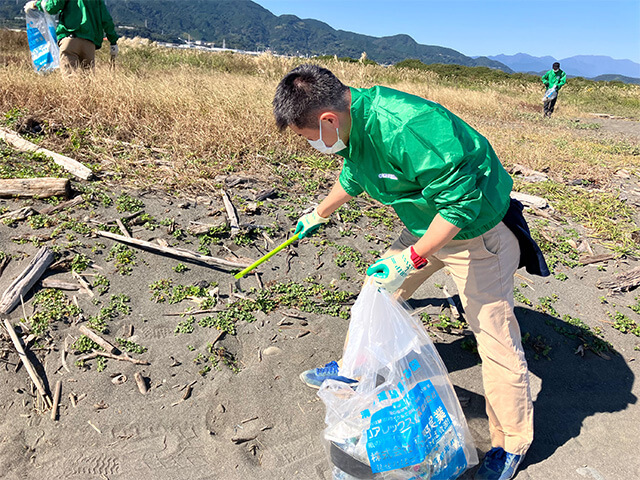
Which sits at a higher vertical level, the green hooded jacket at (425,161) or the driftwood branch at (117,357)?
the green hooded jacket at (425,161)

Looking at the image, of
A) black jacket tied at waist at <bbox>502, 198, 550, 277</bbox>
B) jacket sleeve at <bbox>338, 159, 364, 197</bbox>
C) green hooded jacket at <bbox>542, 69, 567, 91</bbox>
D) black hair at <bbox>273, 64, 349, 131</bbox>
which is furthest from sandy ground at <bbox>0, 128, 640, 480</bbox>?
green hooded jacket at <bbox>542, 69, 567, 91</bbox>

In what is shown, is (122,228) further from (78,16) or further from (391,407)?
(78,16)

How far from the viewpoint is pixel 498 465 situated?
2023mm

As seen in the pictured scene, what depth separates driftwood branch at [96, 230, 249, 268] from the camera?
317 cm

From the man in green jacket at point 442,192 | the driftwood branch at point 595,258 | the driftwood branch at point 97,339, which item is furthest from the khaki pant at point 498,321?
the driftwood branch at point 595,258

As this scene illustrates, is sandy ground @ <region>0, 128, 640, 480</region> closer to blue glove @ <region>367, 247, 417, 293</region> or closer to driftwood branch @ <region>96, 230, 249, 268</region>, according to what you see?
driftwood branch @ <region>96, 230, 249, 268</region>

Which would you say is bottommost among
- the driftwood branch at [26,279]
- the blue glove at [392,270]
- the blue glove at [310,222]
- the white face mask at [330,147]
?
the driftwood branch at [26,279]

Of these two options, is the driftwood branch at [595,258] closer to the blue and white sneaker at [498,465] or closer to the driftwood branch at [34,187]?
the blue and white sneaker at [498,465]

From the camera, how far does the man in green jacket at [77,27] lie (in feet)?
19.1

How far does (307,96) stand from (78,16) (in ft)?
18.7

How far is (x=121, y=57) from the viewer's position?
11000 mm

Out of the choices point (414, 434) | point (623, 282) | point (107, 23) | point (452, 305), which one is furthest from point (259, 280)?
point (107, 23)

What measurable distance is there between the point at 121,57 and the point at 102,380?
10.7 metres

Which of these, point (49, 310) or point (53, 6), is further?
point (53, 6)
